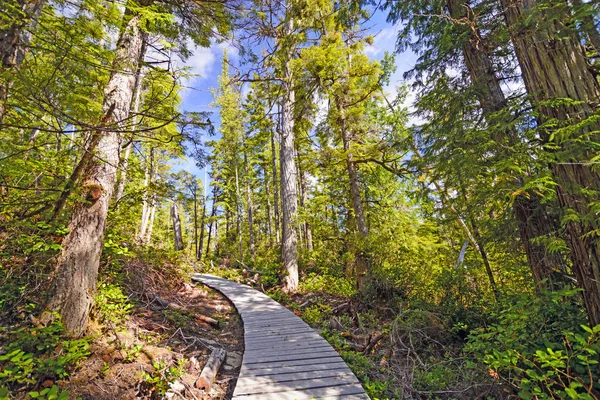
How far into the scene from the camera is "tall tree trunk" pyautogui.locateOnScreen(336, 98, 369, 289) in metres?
7.76

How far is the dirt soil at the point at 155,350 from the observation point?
3033mm

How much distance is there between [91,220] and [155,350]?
215cm

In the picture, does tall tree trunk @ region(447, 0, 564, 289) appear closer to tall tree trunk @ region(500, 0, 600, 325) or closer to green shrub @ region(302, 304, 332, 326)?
tall tree trunk @ region(500, 0, 600, 325)

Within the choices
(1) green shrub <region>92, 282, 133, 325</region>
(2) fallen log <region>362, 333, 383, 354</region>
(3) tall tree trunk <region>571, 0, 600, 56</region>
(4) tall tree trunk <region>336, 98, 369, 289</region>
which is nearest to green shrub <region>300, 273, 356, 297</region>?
(4) tall tree trunk <region>336, 98, 369, 289</region>

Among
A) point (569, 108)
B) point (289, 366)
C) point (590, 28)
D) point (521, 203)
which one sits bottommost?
point (289, 366)

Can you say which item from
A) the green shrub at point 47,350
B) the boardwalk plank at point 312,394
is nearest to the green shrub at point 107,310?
the green shrub at point 47,350

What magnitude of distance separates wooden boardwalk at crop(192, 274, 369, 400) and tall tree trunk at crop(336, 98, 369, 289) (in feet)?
8.78

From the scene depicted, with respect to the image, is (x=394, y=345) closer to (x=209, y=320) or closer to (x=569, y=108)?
(x=209, y=320)

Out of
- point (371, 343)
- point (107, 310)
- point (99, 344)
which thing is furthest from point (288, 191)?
point (99, 344)

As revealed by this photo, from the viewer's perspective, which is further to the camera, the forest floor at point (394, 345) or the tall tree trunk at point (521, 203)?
the tall tree trunk at point (521, 203)

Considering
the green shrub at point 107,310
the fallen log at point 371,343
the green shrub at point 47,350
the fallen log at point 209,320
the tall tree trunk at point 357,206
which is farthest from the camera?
the tall tree trunk at point 357,206

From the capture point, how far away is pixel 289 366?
12.4 ft

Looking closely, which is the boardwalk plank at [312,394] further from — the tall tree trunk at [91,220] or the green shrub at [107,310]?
the tall tree trunk at [91,220]

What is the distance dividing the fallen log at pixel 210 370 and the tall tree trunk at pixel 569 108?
15.1 feet
